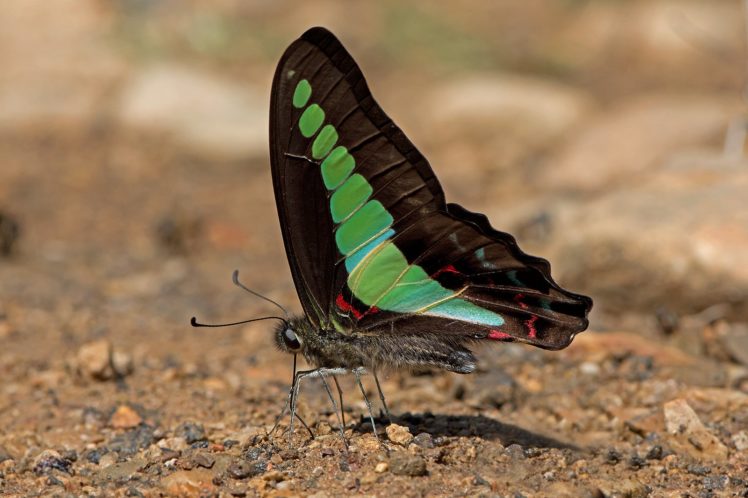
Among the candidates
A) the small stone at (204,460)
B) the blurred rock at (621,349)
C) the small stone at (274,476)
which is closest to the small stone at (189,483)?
the small stone at (204,460)

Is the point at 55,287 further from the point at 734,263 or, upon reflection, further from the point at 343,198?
the point at 734,263

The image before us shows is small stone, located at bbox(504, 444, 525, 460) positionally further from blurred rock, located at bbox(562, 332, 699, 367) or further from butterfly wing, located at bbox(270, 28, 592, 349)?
blurred rock, located at bbox(562, 332, 699, 367)

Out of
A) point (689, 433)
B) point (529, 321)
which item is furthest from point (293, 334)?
point (689, 433)

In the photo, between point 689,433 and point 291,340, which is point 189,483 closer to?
point 291,340

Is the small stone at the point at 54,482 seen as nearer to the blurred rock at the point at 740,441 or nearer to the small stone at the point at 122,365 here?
the small stone at the point at 122,365

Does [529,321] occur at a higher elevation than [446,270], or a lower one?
lower

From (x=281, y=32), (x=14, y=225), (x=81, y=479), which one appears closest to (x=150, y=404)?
(x=81, y=479)

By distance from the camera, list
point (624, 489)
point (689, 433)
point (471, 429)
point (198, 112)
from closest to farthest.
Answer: point (624, 489)
point (471, 429)
point (689, 433)
point (198, 112)
